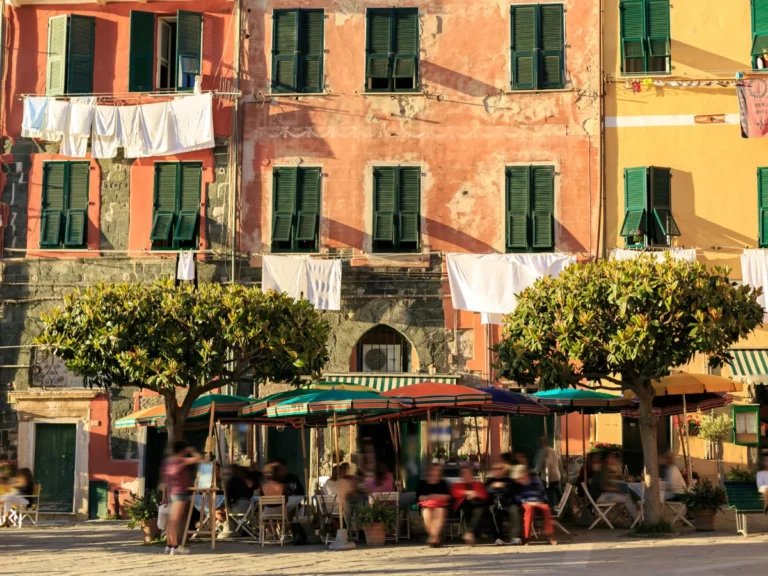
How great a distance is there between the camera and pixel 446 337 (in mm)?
26375

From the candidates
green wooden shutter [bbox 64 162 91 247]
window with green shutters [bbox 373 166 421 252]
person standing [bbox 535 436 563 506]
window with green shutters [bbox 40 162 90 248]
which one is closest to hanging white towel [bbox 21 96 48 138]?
window with green shutters [bbox 40 162 90 248]

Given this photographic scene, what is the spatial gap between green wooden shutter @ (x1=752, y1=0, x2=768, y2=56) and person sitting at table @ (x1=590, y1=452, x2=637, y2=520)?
10.4 metres

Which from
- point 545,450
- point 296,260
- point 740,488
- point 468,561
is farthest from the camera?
point 296,260

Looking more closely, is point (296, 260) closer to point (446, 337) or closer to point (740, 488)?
point (446, 337)

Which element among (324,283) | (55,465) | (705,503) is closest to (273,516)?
(705,503)

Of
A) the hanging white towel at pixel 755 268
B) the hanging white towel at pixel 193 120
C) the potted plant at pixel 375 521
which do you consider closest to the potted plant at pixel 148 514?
the potted plant at pixel 375 521

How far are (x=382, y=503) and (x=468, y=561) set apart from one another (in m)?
3.10

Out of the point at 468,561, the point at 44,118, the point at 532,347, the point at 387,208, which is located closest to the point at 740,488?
the point at 532,347

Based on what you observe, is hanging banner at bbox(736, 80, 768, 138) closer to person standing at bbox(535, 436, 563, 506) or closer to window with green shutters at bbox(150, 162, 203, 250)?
person standing at bbox(535, 436, 563, 506)

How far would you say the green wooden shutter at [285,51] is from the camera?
2714 cm

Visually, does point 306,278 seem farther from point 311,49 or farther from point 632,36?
point 632,36

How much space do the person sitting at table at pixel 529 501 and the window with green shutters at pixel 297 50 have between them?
1178 centimetres

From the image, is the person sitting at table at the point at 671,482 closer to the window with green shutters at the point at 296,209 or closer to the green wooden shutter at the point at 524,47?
the window with green shutters at the point at 296,209

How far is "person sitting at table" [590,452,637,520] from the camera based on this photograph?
69.1 feet
